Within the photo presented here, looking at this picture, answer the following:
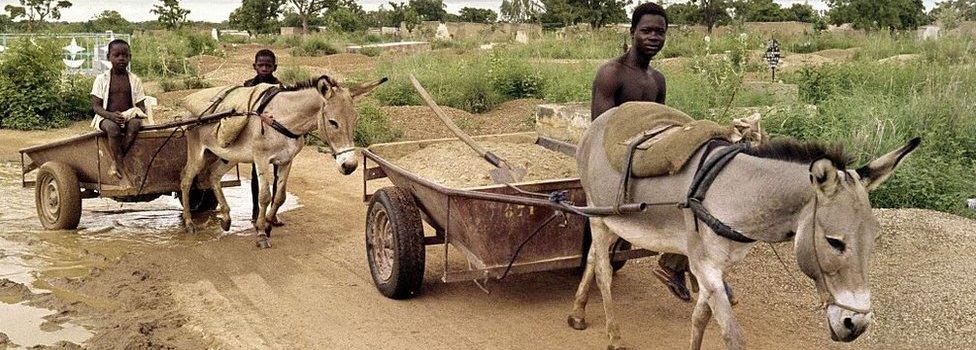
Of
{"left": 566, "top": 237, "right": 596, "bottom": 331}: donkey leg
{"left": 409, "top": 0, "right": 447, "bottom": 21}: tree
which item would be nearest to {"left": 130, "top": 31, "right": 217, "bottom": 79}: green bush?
{"left": 566, "top": 237, "right": 596, "bottom": 331}: donkey leg

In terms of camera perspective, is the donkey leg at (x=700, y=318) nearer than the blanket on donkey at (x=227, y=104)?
Yes

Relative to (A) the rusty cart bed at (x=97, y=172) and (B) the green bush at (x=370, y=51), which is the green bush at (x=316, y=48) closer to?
(B) the green bush at (x=370, y=51)

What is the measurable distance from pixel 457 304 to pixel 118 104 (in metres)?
4.16

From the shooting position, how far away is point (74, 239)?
8.15m

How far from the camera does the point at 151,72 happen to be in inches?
952

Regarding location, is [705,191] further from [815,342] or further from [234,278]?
[234,278]

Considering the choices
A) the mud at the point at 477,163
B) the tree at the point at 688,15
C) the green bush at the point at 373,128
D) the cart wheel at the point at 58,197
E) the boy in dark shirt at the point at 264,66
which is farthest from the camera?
the tree at the point at 688,15

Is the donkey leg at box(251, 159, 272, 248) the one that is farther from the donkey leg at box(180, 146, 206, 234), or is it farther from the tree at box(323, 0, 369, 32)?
the tree at box(323, 0, 369, 32)

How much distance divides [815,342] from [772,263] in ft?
5.17

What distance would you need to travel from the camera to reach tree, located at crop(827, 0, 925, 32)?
124ft

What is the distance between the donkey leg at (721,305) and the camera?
3.80m

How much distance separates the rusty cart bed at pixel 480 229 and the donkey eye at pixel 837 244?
1.81 m

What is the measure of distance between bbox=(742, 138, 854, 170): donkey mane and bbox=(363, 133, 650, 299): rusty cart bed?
139 cm

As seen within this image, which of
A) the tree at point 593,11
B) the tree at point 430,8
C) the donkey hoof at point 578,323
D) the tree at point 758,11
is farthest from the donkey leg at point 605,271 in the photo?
the tree at point 430,8
